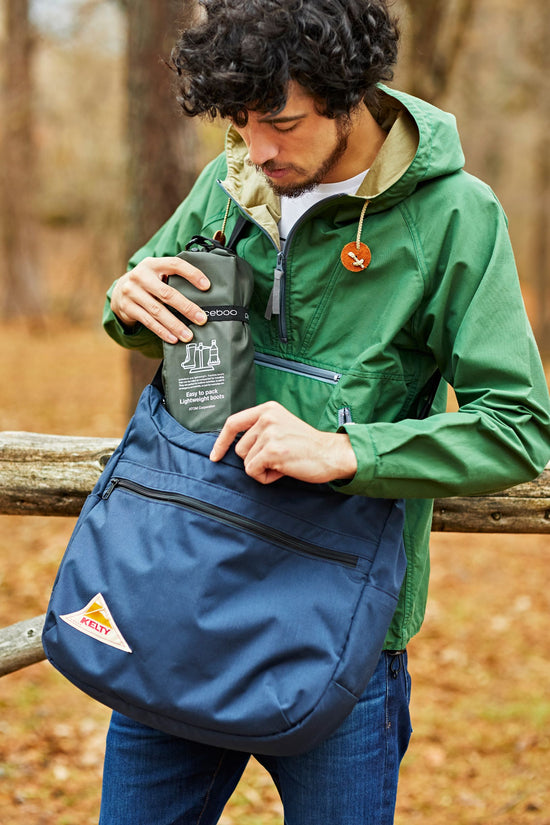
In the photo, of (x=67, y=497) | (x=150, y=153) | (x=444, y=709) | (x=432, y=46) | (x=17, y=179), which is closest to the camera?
(x=67, y=497)

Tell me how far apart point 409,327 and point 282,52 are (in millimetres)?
554

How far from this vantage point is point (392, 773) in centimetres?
165

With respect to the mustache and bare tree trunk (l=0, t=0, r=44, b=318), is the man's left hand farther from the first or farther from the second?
bare tree trunk (l=0, t=0, r=44, b=318)

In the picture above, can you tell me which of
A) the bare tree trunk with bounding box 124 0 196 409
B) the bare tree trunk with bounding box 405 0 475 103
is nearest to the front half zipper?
the bare tree trunk with bounding box 124 0 196 409

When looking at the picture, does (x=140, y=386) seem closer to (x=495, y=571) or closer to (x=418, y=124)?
(x=495, y=571)

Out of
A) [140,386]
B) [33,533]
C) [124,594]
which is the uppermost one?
[124,594]

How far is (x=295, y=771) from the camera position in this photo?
1.62 m

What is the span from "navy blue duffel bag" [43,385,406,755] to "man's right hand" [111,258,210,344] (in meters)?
0.22

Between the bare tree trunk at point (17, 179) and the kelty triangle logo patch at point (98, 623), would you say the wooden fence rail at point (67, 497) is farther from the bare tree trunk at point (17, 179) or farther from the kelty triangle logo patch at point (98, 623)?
the bare tree trunk at point (17, 179)

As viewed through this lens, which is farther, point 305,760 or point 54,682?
point 54,682

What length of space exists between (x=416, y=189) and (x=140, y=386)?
3.46m

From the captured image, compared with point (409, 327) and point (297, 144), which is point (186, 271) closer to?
point (297, 144)

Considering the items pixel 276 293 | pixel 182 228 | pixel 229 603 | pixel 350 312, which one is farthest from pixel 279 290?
pixel 229 603

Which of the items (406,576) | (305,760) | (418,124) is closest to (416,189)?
(418,124)
